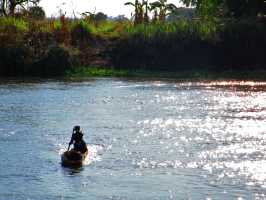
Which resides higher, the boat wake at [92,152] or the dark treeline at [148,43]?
the dark treeline at [148,43]

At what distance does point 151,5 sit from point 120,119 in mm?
47725

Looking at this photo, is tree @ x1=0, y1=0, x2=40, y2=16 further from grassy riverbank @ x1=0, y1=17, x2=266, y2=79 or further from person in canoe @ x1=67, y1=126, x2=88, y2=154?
person in canoe @ x1=67, y1=126, x2=88, y2=154

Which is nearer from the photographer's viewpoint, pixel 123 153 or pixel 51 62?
pixel 123 153

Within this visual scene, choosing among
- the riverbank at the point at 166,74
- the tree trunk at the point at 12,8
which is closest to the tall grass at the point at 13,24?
the tree trunk at the point at 12,8

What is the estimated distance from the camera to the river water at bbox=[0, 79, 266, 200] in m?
26.4

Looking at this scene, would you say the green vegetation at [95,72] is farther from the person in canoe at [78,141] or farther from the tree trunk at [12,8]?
the person in canoe at [78,141]

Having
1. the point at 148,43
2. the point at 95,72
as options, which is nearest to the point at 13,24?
the point at 95,72

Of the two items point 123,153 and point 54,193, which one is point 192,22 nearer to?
point 123,153

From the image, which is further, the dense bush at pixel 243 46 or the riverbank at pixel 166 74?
the dense bush at pixel 243 46

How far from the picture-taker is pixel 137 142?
1369 inches

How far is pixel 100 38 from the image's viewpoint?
77.6m

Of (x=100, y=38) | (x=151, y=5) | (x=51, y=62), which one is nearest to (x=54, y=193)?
(x=51, y=62)

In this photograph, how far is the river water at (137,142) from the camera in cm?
2644

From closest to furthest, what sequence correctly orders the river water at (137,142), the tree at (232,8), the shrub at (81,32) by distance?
the river water at (137,142), the shrub at (81,32), the tree at (232,8)
